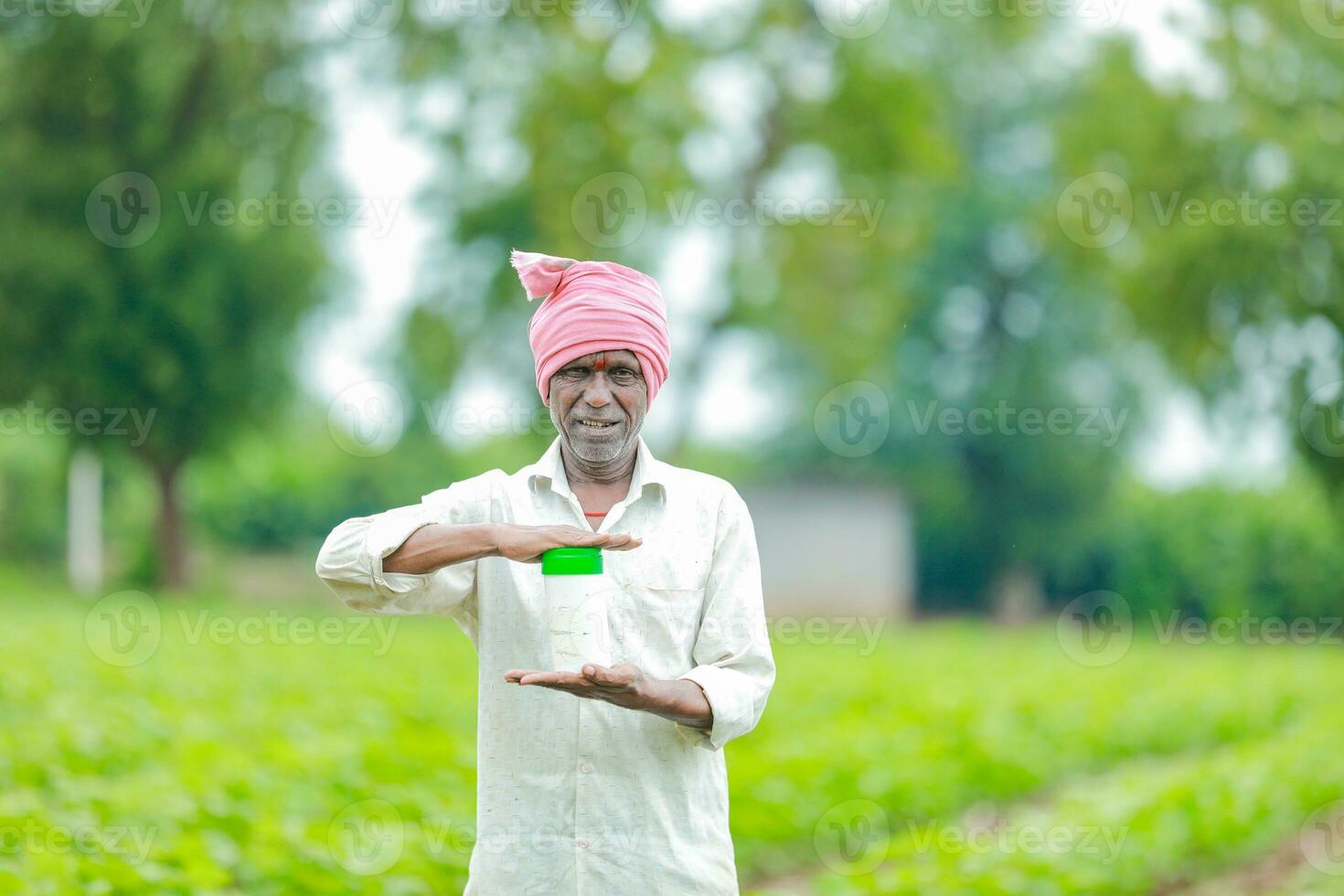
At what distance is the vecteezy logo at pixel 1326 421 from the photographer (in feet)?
31.2

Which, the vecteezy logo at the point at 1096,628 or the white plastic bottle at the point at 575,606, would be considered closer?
the white plastic bottle at the point at 575,606

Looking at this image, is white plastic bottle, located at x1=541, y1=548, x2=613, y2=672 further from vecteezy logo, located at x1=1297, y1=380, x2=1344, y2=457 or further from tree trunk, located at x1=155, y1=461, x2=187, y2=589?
tree trunk, located at x1=155, y1=461, x2=187, y2=589

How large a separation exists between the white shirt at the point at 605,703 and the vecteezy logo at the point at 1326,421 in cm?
769

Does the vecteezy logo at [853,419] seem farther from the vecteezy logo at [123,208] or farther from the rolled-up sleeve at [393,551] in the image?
the rolled-up sleeve at [393,551]

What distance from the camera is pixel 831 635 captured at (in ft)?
75.5

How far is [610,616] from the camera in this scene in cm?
281

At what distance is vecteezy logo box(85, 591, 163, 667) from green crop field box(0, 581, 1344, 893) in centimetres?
11

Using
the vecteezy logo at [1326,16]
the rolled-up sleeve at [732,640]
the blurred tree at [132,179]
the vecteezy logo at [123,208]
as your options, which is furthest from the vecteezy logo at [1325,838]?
the vecteezy logo at [123,208]

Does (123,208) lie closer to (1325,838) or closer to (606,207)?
(606,207)

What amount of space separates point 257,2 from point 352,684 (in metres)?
5.43

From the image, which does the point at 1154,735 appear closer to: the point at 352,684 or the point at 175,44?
the point at 352,684

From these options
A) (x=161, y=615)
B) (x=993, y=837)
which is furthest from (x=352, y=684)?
(x=161, y=615)

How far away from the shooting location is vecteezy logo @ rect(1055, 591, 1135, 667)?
20.7 m

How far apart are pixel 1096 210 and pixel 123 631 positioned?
1109cm
